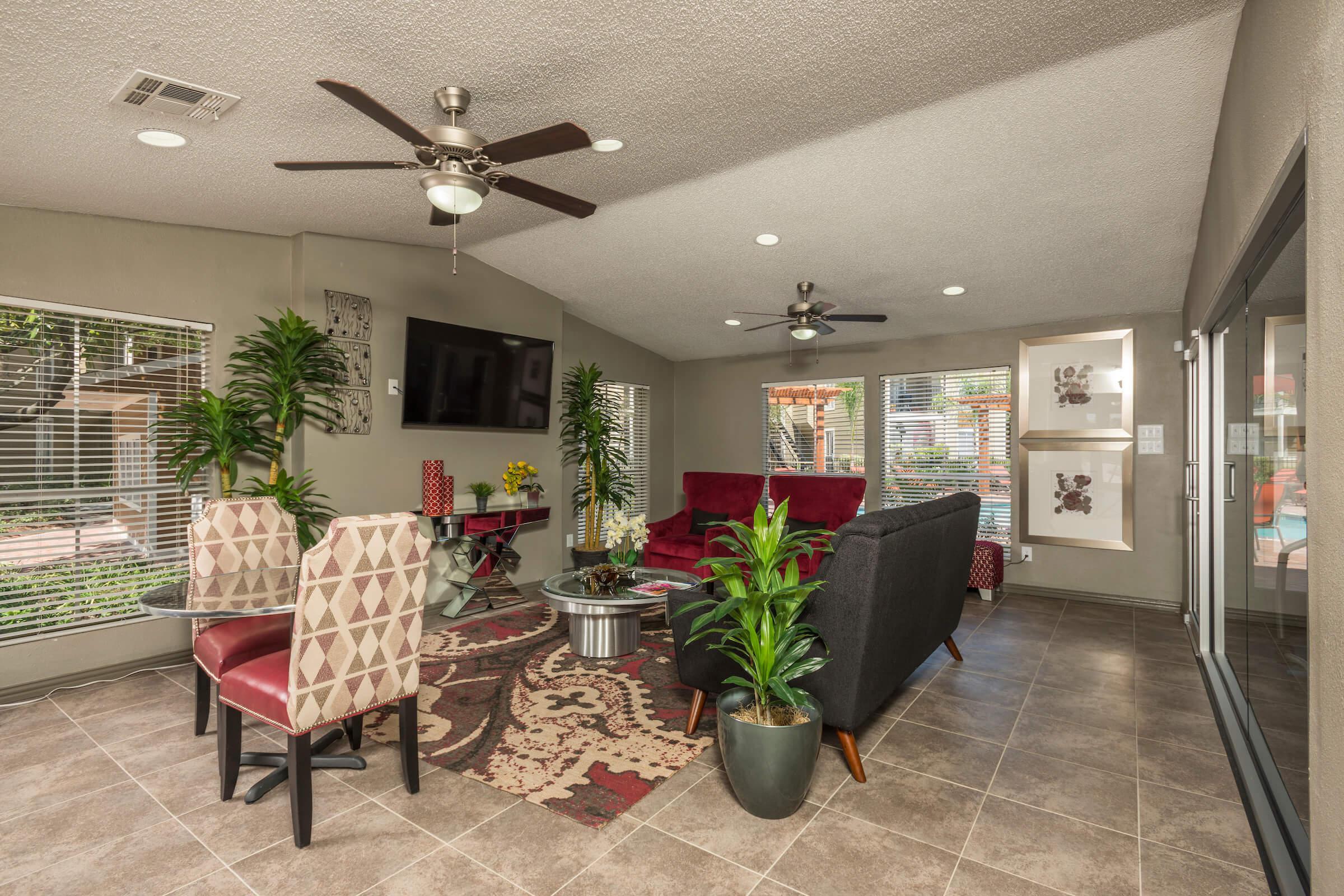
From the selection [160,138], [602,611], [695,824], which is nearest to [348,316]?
[160,138]

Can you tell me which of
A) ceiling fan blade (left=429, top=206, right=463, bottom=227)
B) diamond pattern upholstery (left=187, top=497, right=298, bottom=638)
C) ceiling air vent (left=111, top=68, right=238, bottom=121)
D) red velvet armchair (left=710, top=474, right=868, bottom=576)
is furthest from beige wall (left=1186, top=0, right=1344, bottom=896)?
red velvet armchair (left=710, top=474, right=868, bottom=576)

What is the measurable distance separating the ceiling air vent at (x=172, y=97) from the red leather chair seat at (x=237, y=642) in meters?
2.01

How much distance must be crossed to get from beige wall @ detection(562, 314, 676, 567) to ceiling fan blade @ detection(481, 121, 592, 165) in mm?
3865

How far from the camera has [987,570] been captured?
18.0ft

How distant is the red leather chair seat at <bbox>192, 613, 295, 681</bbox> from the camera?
2.59 m

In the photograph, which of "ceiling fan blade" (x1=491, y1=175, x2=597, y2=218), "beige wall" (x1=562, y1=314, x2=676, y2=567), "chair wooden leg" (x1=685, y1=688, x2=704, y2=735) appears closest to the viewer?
"ceiling fan blade" (x1=491, y1=175, x2=597, y2=218)

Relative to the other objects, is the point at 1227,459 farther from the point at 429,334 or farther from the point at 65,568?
the point at 65,568

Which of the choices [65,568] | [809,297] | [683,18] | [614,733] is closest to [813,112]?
[683,18]

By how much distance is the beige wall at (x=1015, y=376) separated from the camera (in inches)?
206

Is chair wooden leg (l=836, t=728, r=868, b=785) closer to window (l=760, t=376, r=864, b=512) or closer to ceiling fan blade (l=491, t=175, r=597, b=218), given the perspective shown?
ceiling fan blade (l=491, t=175, r=597, b=218)

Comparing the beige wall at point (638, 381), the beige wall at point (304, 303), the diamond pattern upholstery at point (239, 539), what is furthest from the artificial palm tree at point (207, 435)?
the beige wall at point (638, 381)

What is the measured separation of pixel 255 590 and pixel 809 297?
172 inches

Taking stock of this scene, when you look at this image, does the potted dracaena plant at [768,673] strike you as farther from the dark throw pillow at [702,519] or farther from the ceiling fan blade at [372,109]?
the dark throw pillow at [702,519]

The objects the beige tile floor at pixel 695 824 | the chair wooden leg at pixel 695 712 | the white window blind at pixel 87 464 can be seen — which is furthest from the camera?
the white window blind at pixel 87 464
